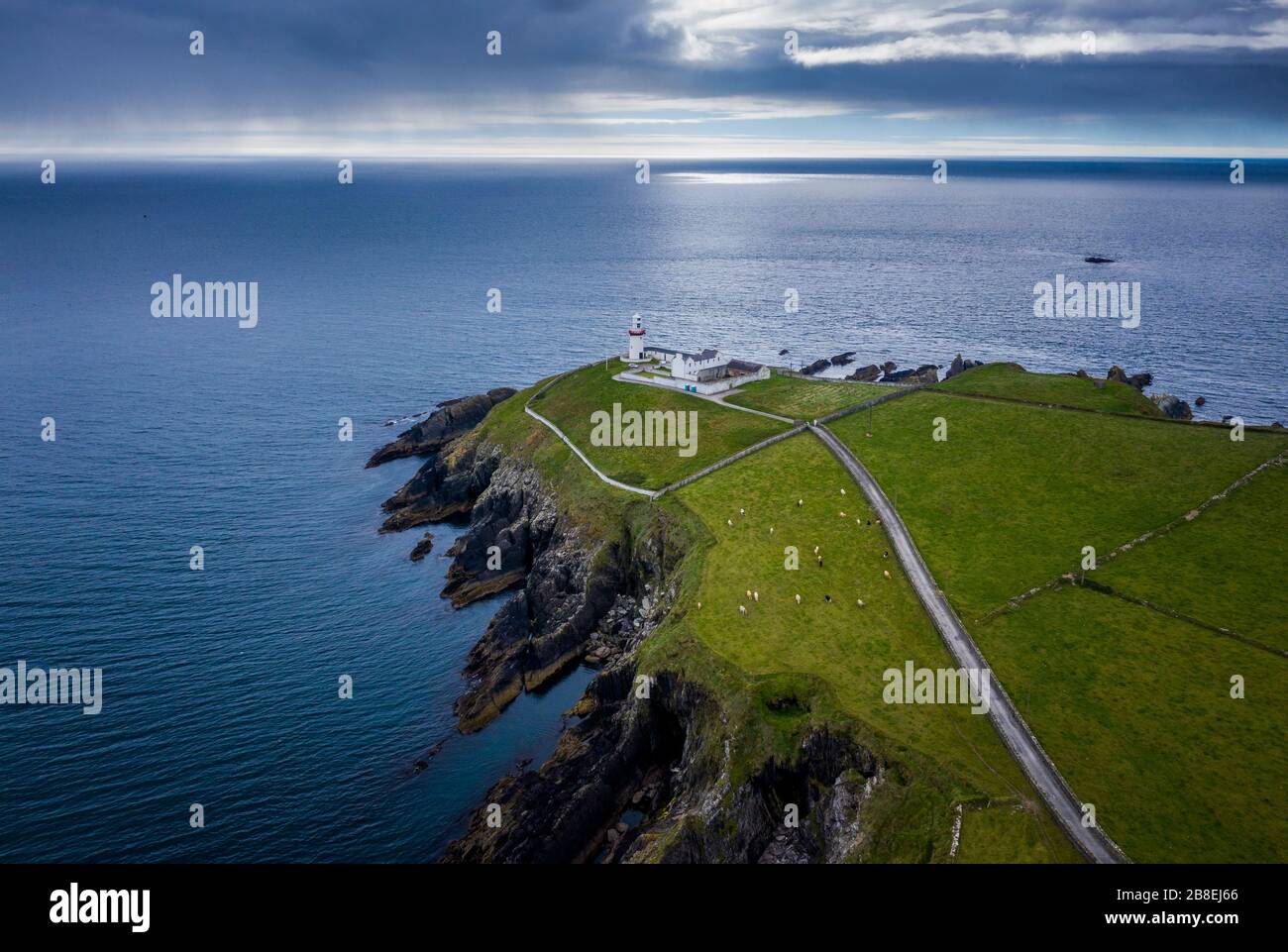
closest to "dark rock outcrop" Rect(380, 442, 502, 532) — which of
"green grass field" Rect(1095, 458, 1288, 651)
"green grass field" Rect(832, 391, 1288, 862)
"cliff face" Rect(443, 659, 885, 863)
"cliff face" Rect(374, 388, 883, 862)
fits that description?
"cliff face" Rect(374, 388, 883, 862)

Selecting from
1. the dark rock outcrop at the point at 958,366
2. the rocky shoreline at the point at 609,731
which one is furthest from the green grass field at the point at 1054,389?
the rocky shoreline at the point at 609,731

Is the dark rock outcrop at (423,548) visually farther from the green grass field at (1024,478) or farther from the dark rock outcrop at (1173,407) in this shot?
the dark rock outcrop at (1173,407)

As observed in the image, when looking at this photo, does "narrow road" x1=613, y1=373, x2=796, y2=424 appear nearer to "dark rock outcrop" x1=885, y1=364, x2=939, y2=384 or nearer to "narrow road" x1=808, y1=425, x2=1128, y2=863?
"narrow road" x1=808, y1=425, x2=1128, y2=863

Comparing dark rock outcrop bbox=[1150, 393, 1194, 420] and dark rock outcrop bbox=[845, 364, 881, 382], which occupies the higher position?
dark rock outcrop bbox=[845, 364, 881, 382]

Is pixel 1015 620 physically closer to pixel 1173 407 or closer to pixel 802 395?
pixel 802 395
